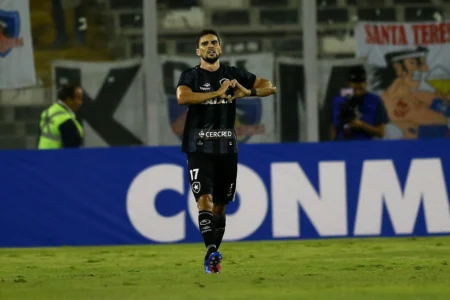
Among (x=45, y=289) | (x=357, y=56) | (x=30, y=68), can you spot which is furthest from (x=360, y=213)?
(x=45, y=289)

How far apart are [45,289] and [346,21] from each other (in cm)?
971

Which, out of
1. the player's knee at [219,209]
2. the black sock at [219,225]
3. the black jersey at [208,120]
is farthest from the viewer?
the player's knee at [219,209]

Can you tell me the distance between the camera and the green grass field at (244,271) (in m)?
9.56

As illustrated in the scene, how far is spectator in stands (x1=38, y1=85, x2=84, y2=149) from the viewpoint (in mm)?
17359

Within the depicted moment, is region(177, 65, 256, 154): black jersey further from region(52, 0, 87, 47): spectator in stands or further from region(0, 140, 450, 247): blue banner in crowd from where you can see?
region(52, 0, 87, 47): spectator in stands

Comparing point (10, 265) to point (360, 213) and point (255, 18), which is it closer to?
point (360, 213)

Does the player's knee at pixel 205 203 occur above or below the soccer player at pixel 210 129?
below

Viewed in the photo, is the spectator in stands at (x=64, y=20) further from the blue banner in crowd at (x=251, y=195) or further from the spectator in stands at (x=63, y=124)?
the blue banner in crowd at (x=251, y=195)

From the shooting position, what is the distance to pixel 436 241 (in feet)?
51.7

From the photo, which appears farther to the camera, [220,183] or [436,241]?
[436,241]

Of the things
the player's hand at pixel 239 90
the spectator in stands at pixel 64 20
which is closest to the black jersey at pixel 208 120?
the player's hand at pixel 239 90

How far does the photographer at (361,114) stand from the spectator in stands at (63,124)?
3256mm

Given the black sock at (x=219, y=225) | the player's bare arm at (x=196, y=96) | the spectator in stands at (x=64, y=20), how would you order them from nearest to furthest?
1. the player's bare arm at (x=196, y=96)
2. the black sock at (x=219, y=225)
3. the spectator in stands at (x=64, y=20)

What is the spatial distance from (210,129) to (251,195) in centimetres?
432
